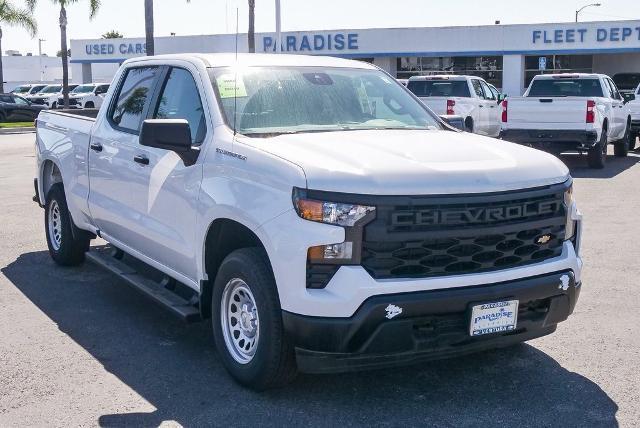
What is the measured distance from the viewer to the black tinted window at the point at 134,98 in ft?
20.4

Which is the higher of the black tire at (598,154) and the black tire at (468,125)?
the black tire at (468,125)

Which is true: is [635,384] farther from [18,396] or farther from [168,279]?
[18,396]

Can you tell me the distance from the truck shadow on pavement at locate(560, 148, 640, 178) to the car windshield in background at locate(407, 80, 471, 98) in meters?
2.95

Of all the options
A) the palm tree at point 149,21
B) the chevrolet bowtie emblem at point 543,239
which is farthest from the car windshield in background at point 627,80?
the chevrolet bowtie emblem at point 543,239

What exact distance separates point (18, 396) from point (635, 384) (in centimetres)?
356

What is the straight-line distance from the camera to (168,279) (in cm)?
598

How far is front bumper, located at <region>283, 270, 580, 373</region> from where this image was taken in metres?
4.14

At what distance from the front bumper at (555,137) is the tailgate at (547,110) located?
0.21m

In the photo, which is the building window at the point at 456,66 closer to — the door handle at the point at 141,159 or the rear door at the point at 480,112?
the rear door at the point at 480,112

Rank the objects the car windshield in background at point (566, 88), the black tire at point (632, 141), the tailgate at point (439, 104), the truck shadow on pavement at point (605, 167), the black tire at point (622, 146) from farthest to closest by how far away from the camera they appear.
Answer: the black tire at point (632, 141)
the black tire at point (622, 146)
the tailgate at point (439, 104)
the car windshield in background at point (566, 88)
the truck shadow on pavement at point (605, 167)

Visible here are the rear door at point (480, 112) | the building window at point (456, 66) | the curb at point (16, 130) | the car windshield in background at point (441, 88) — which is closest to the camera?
the rear door at point (480, 112)

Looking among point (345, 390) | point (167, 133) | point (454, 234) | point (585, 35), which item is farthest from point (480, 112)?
point (585, 35)

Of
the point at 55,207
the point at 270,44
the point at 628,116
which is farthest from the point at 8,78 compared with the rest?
the point at 55,207

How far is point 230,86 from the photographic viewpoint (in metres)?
5.39
